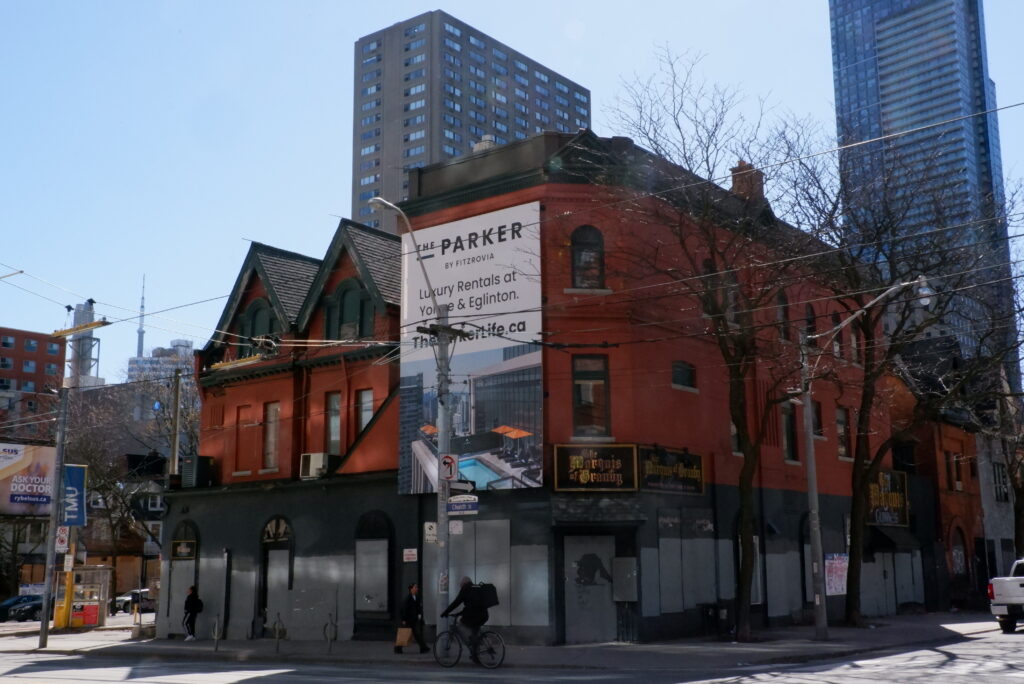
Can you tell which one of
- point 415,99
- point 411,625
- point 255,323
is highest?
point 415,99

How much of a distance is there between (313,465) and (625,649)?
11769 millimetres

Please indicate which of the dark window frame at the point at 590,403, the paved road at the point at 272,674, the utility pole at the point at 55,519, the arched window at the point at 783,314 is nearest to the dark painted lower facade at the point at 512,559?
the dark window frame at the point at 590,403

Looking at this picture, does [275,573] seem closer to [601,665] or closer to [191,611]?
[191,611]

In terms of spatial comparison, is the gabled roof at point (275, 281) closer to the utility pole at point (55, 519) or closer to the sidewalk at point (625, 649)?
the utility pole at point (55, 519)

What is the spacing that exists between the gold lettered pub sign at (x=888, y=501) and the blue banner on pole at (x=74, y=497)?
26.8 m

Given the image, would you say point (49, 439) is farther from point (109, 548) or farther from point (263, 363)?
point (263, 363)

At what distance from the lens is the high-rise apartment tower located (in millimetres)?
125688

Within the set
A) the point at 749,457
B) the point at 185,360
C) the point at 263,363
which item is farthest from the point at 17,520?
the point at 749,457

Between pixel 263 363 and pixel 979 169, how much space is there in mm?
192656

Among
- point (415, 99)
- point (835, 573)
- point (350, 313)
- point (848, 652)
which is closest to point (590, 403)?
point (848, 652)

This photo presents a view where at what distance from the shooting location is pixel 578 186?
90.5ft

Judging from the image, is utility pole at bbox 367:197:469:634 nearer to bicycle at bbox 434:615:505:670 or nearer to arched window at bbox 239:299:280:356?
bicycle at bbox 434:615:505:670

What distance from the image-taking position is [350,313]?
32500 mm

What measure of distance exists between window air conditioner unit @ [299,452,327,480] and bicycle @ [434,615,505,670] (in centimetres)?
1078
